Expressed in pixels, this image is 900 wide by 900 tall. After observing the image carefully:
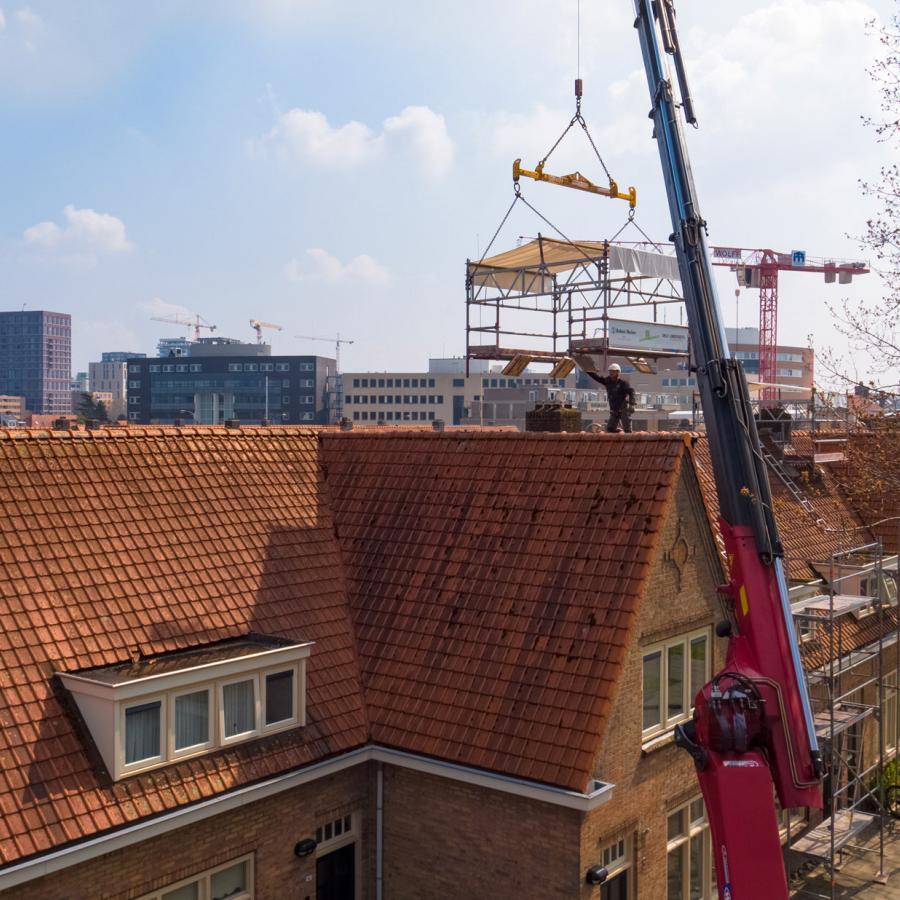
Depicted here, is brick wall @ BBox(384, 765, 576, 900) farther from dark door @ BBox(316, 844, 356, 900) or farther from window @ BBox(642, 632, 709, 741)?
window @ BBox(642, 632, 709, 741)

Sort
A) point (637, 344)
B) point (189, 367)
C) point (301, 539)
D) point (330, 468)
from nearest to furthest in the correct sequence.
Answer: point (301, 539), point (330, 468), point (637, 344), point (189, 367)

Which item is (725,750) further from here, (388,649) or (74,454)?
(74,454)

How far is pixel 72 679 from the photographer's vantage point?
11.2 m

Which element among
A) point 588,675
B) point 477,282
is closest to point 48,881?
point 588,675

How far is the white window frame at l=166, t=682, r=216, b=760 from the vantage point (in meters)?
11.5

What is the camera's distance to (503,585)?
47.4ft

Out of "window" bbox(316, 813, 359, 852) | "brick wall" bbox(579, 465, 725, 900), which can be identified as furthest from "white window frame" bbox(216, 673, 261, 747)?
"brick wall" bbox(579, 465, 725, 900)

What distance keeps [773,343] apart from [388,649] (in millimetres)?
116431

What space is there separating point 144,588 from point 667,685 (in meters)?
7.41

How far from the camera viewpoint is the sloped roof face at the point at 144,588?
10750 millimetres

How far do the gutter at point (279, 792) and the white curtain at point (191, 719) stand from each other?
0.73 m

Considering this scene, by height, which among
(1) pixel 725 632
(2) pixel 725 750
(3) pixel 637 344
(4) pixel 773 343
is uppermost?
(4) pixel 773 343

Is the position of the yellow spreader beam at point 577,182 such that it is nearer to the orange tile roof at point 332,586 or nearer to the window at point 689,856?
the orange tile roof at point 332,586

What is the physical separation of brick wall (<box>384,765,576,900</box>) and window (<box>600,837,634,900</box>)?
89 cm
